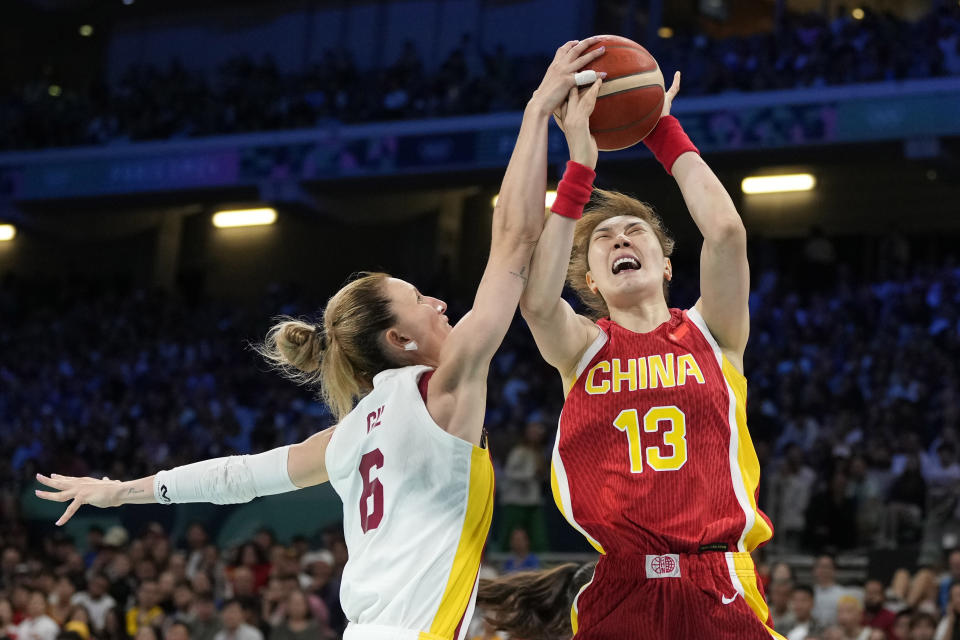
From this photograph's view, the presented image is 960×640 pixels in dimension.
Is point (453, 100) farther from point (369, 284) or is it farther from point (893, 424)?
point (369, 284)

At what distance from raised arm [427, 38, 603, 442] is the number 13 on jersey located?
0.52 meters

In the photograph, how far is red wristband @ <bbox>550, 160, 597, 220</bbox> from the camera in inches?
141

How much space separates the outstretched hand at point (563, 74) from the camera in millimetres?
3654

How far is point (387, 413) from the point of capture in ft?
11.1

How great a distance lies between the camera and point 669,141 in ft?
13.1

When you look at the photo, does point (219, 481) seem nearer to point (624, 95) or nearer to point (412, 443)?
point (412, 443)

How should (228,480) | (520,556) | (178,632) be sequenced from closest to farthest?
1. (228,480)
2. (178,632)
3. (520,556)

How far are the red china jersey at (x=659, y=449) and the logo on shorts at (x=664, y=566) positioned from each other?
2 cm

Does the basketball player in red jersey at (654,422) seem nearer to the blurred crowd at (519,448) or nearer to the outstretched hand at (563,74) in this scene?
the outstretched hand at (563,74)

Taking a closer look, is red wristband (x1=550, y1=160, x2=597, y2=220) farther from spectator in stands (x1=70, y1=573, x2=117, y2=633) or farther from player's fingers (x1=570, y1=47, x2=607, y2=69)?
spectator in stands (x1=70, y1=573, x2=117, y2=633)

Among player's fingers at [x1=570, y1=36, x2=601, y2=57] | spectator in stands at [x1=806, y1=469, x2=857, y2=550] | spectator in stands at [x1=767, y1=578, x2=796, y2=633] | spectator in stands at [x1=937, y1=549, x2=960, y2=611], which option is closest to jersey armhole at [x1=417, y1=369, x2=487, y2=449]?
player's fingers at [x1=570, y1=36, x2=601, y2=57]

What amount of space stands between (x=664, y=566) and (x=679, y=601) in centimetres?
11

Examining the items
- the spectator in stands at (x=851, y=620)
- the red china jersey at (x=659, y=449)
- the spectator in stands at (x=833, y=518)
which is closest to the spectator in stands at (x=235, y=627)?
the spectator in stands at (x=851, y=620)

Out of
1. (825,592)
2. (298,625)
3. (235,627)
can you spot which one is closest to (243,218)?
(235,627)
